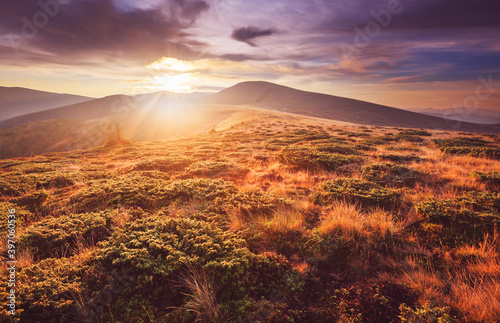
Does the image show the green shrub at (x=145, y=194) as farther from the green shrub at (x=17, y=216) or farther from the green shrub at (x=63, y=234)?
the green shrub at (x=63, y=234)

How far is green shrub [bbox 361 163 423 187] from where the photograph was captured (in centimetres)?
824

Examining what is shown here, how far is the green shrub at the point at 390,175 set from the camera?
8.24 m

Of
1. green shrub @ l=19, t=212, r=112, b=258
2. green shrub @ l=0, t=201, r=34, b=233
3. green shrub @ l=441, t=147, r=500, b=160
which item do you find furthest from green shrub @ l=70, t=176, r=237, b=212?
green shrub @ l=441, t=147, r=500, b=160

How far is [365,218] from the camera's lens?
515 centimetres

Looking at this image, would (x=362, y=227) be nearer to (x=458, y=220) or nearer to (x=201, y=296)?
(x=458, y=220)

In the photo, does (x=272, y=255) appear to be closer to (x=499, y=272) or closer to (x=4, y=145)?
(x=499, y=272)

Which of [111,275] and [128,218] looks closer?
[111,275]

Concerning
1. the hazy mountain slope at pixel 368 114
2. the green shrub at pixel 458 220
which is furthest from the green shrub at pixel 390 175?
the hazy mountain slope at pixel 368 114

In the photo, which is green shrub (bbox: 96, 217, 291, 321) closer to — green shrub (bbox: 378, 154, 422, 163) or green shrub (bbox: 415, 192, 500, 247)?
green shrub (bbox: 415, 192, 500, 247)

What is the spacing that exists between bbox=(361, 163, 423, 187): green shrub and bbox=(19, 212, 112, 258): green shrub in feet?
30.7

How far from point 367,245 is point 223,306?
310cm

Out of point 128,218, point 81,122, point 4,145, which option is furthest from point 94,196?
point 81,122

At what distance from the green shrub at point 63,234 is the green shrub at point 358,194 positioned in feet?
19.9

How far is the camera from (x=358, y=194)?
652cm
